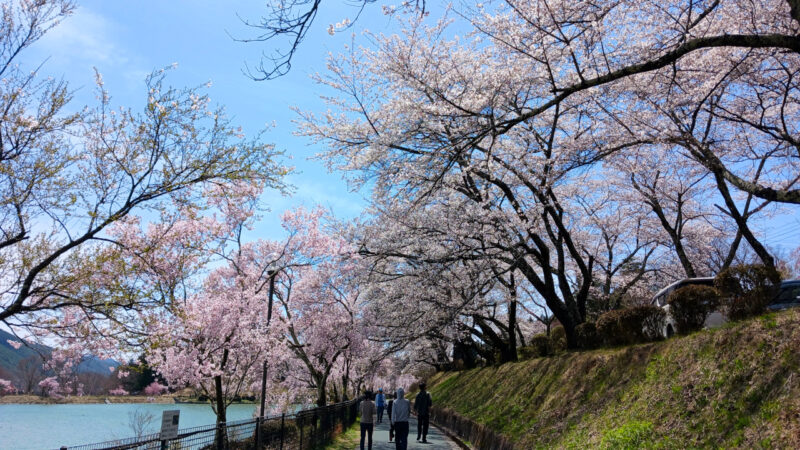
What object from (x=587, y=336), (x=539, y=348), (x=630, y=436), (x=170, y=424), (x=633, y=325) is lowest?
(x=630, y=436)

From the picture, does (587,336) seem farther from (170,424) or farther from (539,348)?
(170,424)

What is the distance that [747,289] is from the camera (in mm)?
6797

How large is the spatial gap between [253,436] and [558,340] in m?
9.41

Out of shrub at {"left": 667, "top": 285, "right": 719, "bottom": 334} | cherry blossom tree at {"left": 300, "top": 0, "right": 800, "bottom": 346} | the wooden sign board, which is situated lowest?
the wooden sign board

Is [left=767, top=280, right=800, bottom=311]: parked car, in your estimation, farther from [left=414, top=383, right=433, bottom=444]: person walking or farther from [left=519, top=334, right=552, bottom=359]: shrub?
[left=519, top=334, right=552, bottom=359]: shrub

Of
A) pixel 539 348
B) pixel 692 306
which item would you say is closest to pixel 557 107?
pixel 692 306

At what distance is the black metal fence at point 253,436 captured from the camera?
20.1 feet

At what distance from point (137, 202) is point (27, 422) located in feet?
122

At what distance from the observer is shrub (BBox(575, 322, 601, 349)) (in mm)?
11320

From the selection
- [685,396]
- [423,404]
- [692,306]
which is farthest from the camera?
→ [423,404]

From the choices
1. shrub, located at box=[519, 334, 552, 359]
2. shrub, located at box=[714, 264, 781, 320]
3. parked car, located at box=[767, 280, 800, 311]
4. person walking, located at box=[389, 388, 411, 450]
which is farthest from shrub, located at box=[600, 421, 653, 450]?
shrub, located at box=[519, 334, 552, 359]

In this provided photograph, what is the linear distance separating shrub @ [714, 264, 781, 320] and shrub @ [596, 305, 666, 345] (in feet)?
6.66

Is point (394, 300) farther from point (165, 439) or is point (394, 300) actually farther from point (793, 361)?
point (793, 361)

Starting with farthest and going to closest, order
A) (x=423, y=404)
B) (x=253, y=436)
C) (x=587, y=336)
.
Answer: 1. (x=423, y=404)
2. (x=587, y=336)
3. (x=253, y=436)
